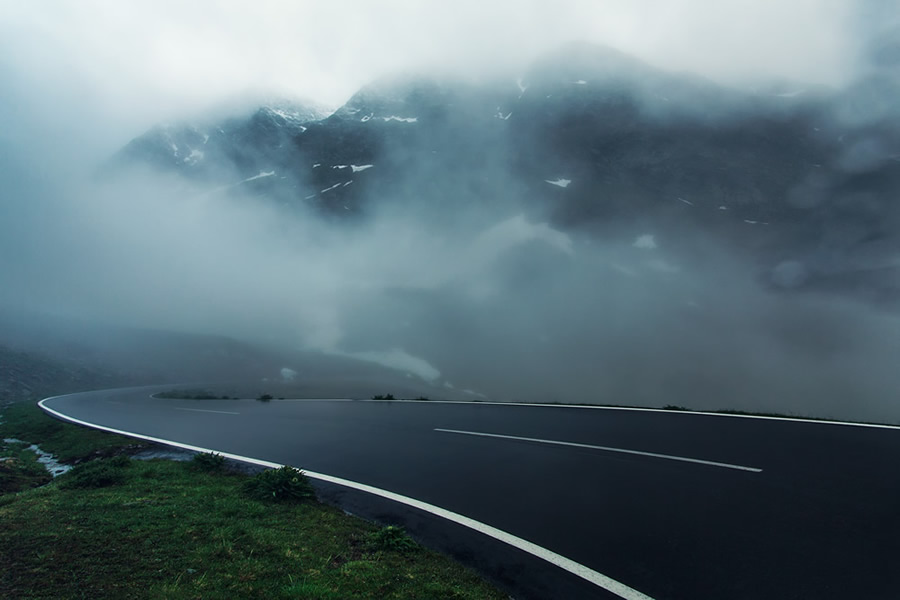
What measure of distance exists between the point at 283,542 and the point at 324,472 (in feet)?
13.2

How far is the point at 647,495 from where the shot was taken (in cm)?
689

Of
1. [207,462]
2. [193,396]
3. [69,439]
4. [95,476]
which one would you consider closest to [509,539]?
[207,462]

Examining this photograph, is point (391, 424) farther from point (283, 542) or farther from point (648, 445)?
point (283, 542)

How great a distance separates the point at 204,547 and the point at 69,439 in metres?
15.3

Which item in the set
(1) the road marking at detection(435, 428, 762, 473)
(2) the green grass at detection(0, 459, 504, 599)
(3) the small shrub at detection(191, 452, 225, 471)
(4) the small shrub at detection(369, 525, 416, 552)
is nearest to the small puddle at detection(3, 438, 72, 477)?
(3) the small shrub at detection(191, 452, 225, 471)

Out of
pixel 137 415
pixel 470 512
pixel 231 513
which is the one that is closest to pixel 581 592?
pixel 470 512

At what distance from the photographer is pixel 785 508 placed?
592 cm

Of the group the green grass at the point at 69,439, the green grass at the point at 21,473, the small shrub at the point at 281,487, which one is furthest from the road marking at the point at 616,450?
the green grass at the point at 69,439

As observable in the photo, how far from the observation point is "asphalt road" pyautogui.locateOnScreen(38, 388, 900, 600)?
455 cm

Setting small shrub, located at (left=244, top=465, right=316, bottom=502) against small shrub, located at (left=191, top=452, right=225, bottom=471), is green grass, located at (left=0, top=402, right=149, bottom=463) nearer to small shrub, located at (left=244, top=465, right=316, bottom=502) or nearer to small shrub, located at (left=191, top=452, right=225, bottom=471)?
small shrub, located at (left=191, top=452, right=225, bottom=471)

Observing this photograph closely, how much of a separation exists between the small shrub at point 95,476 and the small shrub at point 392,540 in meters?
6.40

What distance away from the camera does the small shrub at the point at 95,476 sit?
8359 mm

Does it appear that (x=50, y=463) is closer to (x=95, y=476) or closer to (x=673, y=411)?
(x=95, y=476)

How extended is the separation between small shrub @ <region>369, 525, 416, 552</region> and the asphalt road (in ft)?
1.30
